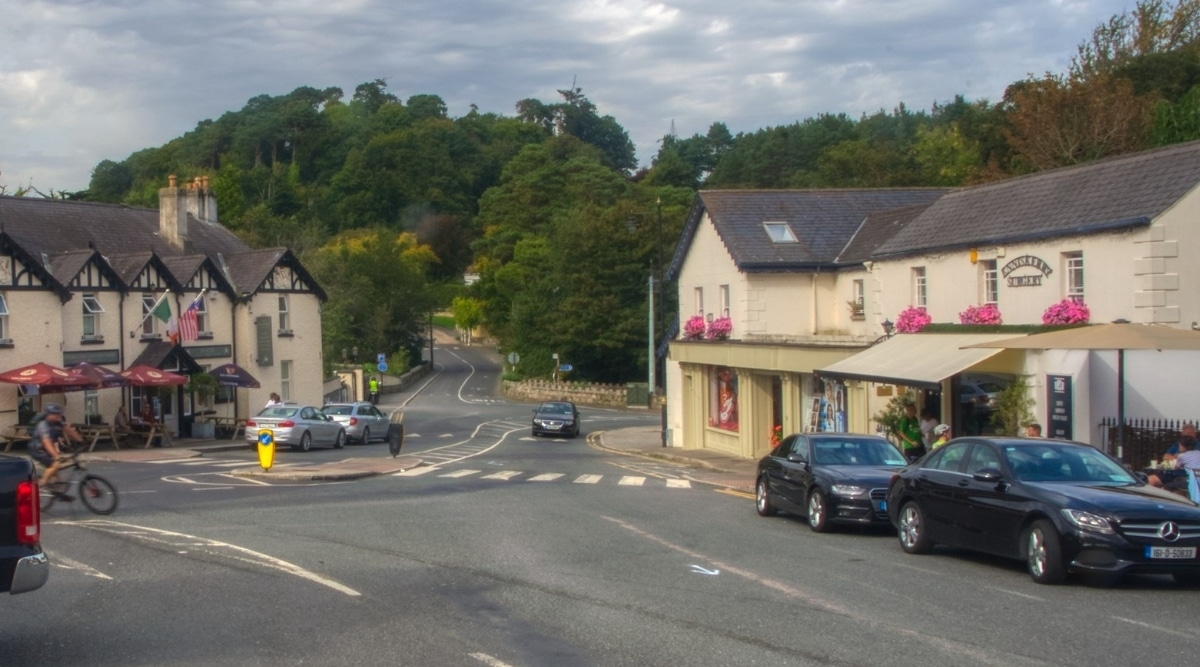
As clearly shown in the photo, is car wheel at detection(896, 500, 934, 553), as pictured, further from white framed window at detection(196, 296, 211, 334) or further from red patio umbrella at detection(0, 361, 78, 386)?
white framed window at detection(196, 296, 211, 334)

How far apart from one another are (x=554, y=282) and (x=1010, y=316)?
185 ft

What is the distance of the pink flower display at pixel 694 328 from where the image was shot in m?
39.9

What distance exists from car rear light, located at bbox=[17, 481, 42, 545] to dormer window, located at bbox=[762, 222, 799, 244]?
98.4ft

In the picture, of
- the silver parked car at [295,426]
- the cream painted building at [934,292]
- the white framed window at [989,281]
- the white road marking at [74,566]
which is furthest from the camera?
the silver parked car at [295,426]

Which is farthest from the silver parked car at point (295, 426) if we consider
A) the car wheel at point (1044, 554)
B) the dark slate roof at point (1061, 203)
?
the car wheel at point (1044, 554)

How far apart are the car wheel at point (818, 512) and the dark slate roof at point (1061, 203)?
832 cm

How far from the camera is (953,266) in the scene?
26562 millimetres

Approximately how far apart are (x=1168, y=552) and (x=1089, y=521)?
29.0 inches

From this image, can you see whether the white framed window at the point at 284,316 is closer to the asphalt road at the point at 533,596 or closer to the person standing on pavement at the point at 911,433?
the asphalt road at the point at 533,596

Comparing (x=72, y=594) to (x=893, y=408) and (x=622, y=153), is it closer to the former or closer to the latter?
(x=893, y=408)

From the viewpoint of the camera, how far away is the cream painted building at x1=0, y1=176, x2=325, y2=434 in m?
37.6

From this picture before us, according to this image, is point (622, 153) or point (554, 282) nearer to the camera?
point (554, 282)

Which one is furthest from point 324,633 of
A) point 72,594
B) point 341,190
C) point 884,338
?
point 341,190

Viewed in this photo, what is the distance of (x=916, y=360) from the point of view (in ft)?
79.3
